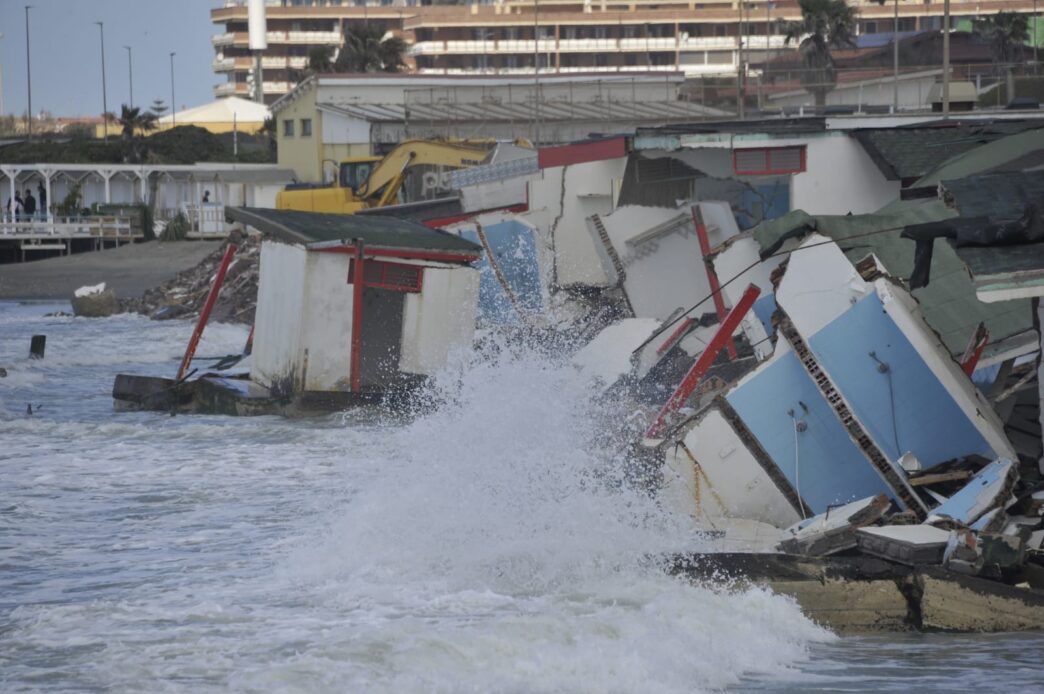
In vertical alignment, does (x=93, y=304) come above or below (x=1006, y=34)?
below

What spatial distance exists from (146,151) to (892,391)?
226 feet

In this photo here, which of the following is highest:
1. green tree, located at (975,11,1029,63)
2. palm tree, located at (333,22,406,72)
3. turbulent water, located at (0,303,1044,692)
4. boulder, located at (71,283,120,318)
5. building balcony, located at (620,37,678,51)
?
building balcony, located at (620,37,678,51)

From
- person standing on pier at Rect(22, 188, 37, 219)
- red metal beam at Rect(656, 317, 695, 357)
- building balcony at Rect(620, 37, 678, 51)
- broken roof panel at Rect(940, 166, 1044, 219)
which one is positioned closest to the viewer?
broken roof panel at Rect(940, 166, 1044, 219)

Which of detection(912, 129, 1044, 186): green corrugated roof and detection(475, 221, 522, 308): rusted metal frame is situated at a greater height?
detection(912, 129, 1044, 186): green corrugated roof

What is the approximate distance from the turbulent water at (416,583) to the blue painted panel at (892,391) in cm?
164

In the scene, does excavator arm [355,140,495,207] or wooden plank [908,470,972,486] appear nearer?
wooden plank [908,470,972,486]

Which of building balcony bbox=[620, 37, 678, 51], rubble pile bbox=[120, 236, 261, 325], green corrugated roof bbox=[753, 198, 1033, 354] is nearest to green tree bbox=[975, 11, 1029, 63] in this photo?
rubble pile bbox=[120, 236, 261, 325]

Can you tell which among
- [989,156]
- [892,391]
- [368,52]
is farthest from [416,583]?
[368,52]

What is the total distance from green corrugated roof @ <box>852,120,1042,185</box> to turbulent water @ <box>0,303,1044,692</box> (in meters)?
5.88

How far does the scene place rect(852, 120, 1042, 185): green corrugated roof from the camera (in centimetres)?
1936

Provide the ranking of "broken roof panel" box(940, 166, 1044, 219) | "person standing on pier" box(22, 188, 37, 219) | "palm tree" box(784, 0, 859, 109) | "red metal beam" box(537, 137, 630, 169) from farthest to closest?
"person standing on pier" box(22, 188, 37, 219) < "palm tree" box(784, 0, 859, 109) < "red metal beam" box(537, 137, 630, 169) < "broken roof panel" box(940, 166, 1044, 219)

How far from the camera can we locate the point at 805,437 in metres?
12.0

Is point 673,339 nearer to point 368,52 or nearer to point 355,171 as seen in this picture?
point 355,171

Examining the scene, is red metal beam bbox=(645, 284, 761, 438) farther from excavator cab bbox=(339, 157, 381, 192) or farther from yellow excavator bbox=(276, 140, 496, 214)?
excavator cab bbox=(339, 157, 381, 192)
